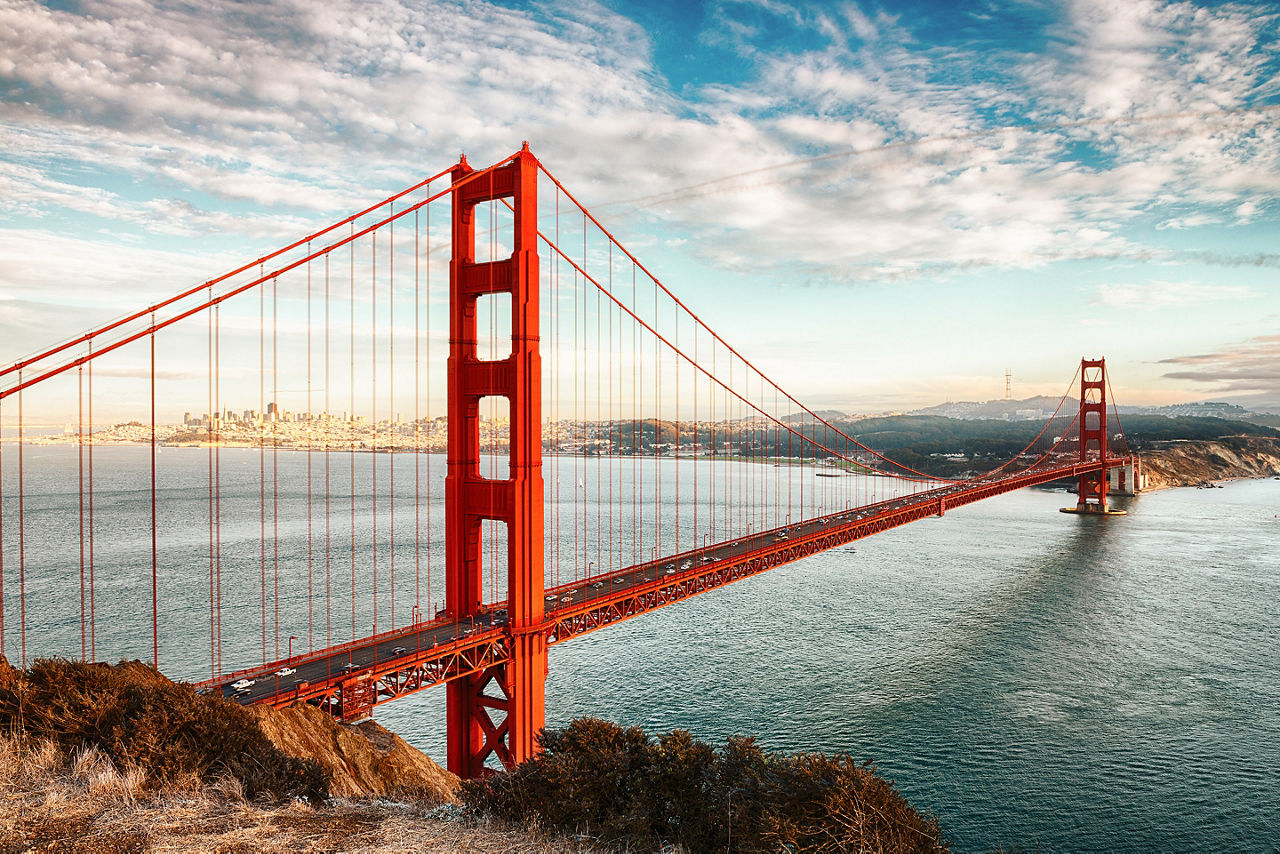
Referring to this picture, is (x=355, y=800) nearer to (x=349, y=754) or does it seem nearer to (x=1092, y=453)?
(x=349, y=754)

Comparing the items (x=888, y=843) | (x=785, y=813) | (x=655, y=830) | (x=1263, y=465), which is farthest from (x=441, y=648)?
(x=1263, y=465)

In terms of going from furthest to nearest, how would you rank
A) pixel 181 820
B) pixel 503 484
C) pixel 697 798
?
pixel 503 484, pixel 697 798, pixel 181 820

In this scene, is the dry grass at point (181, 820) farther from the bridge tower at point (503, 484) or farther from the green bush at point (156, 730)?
the bridge tower at point (503, 484)

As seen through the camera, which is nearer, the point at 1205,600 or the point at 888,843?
the point at 888,843

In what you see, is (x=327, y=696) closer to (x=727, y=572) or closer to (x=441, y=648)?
(x=441, y=648)

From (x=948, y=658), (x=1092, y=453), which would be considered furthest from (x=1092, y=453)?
(x=948, y=658)

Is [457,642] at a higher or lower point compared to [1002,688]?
higher

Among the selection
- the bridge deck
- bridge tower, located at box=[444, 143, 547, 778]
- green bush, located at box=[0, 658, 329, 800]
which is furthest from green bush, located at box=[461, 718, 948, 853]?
bridge tower, located at box=[444, 143, 547, 778]
